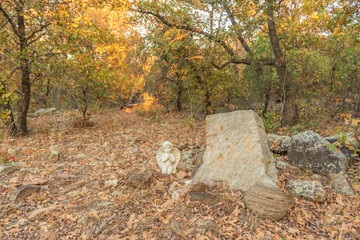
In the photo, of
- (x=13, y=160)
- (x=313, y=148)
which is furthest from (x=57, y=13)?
(x=313, y=148)

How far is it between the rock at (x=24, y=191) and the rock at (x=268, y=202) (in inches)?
169

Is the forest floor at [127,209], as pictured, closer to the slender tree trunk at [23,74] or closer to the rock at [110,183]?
the rock at [110,183]

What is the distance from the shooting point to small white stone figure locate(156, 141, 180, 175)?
16.7ft

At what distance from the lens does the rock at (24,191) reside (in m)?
4.24

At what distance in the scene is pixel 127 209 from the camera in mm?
3920

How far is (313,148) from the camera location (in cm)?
479

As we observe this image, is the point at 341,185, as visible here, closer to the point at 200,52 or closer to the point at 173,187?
the point at 173,187

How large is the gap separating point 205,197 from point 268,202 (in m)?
1.13

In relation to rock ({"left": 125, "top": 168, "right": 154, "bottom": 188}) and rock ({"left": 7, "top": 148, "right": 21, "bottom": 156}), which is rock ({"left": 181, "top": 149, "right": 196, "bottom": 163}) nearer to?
rock ({"left": 125, "top": 168, "right": 154, "bottom": 188})

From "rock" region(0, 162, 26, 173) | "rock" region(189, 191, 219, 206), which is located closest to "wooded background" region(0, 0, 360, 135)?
"rock" region(0, 162, 26, 173)

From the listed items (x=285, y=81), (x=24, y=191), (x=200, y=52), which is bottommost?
(x=24, y=191)

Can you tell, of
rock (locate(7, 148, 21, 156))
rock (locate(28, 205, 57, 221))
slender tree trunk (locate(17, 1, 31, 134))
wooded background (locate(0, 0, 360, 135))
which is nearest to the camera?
rock (locate(28, 205, 57, 221))

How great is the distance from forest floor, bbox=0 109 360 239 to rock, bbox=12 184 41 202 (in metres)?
0.07

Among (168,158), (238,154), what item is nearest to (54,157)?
(168,158)
